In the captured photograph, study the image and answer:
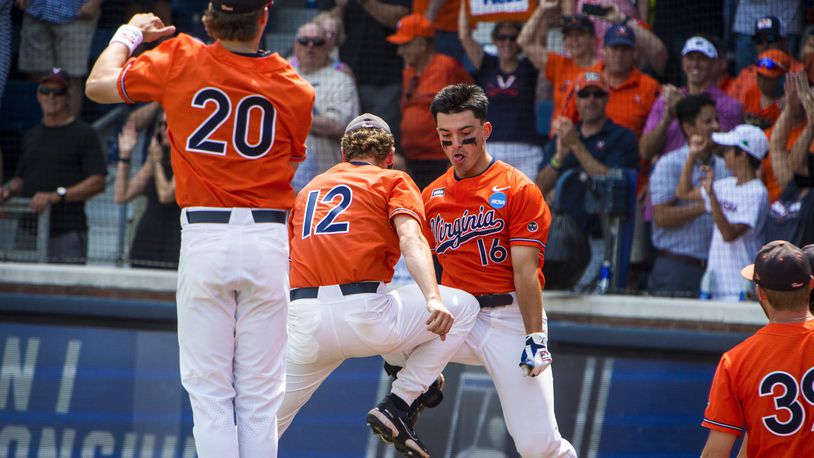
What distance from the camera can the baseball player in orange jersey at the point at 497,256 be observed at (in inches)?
190

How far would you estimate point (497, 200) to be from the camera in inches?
196

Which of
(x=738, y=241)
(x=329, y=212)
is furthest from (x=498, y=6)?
(x=329, y=212)

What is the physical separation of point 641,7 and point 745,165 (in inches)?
68.4

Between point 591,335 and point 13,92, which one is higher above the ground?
point 13,92

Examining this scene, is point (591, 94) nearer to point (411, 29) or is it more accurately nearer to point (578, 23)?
point (578, 23)

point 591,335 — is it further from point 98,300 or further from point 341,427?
point 98,300

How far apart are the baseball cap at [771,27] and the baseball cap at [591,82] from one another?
3.92 ft

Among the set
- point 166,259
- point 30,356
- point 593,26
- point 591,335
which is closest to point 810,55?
point 593,26

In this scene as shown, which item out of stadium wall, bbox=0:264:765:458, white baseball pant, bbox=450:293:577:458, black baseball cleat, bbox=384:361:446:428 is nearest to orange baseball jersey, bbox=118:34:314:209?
black baseball cleat, bbox=384:361:446:428

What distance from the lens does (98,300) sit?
724 cm

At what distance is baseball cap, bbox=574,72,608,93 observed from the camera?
24.3ft

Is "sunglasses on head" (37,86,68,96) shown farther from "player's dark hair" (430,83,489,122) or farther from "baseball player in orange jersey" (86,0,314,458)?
"baseball player in orange jersey" (86,0,314,458)

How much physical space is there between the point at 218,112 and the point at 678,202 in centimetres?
409

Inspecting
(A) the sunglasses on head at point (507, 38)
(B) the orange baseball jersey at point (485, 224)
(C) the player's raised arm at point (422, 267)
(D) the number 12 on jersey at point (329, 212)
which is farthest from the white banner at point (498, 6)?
(C) the player's raised arm at point (422, 267)
